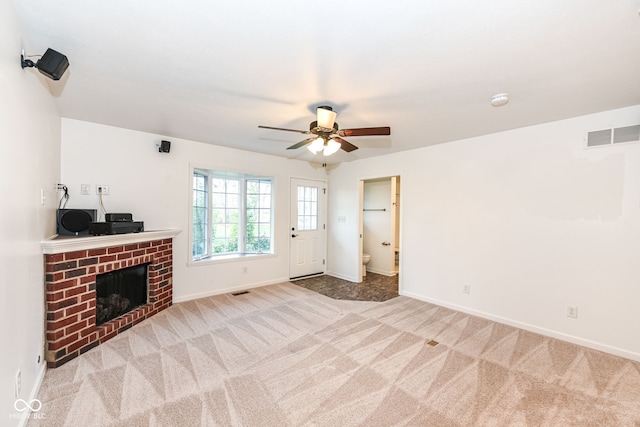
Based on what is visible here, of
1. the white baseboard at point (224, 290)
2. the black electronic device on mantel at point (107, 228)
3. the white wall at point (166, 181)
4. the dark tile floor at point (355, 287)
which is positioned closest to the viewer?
the black electronic device on mantel at point (107, 228)

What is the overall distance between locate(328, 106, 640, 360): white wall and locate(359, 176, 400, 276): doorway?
1.21 m

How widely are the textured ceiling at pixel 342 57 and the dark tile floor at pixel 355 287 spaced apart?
264 cm

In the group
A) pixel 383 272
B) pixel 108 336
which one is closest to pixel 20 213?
pixel 108 336

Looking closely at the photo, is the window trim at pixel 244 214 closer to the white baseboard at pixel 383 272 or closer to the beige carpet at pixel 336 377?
the beige carpet at pixel 336 377

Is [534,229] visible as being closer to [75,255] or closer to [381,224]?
[381,224]

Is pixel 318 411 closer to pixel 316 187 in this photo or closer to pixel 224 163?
pixel 224 163

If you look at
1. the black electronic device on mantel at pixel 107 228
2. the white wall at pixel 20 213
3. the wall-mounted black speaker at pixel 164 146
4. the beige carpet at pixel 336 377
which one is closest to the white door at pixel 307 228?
the beige carpet at pixel 336 377

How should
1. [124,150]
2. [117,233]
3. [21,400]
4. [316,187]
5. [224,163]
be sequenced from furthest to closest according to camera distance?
[316,187], [224,163], [124,150], [117,233], [21,400]

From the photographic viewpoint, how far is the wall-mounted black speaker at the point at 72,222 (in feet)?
9.00

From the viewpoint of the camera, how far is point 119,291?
3105 millimetres

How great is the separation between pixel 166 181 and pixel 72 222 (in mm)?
1169

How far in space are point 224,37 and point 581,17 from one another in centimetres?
196

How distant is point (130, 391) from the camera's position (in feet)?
6.34

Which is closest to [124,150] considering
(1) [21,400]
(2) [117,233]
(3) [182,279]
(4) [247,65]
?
(2) [117,233]
